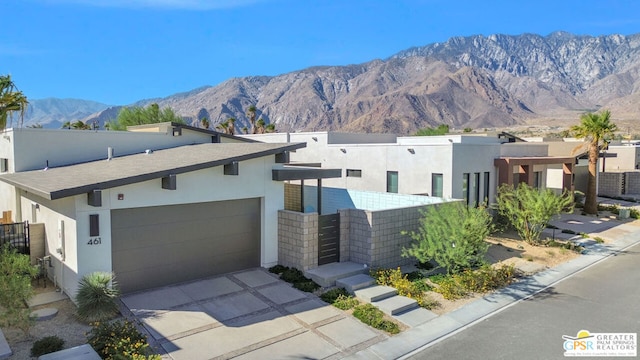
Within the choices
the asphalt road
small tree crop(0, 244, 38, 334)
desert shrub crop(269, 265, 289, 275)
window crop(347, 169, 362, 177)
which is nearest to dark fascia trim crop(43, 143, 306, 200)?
small tree crop(0, 244, 38, 334)

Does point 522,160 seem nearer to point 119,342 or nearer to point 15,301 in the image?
point 119,342

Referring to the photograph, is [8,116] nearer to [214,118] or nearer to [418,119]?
[418,119]

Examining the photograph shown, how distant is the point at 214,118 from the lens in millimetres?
186500

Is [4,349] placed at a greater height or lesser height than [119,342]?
lesser

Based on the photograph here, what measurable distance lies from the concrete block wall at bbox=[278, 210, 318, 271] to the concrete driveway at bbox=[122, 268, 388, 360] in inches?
47.5

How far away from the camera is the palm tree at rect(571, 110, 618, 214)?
2909 cm

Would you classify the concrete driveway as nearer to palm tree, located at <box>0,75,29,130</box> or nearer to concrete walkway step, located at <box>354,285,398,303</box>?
concrete walkway step, located at <box>354,285,398,303</box>

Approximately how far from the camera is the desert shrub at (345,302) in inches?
499

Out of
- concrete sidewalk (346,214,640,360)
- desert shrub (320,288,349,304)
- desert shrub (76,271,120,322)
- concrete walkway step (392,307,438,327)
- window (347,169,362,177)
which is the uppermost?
window (347,169,362,177)

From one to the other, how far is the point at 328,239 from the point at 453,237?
13.8 ft

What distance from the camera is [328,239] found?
1555 centimetres

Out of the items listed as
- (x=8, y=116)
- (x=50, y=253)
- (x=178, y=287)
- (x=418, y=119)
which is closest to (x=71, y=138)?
(x=8, y=116)

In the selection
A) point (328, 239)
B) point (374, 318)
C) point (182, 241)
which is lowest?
point (374, 318)

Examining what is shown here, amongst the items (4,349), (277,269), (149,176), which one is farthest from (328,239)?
(4,349)
